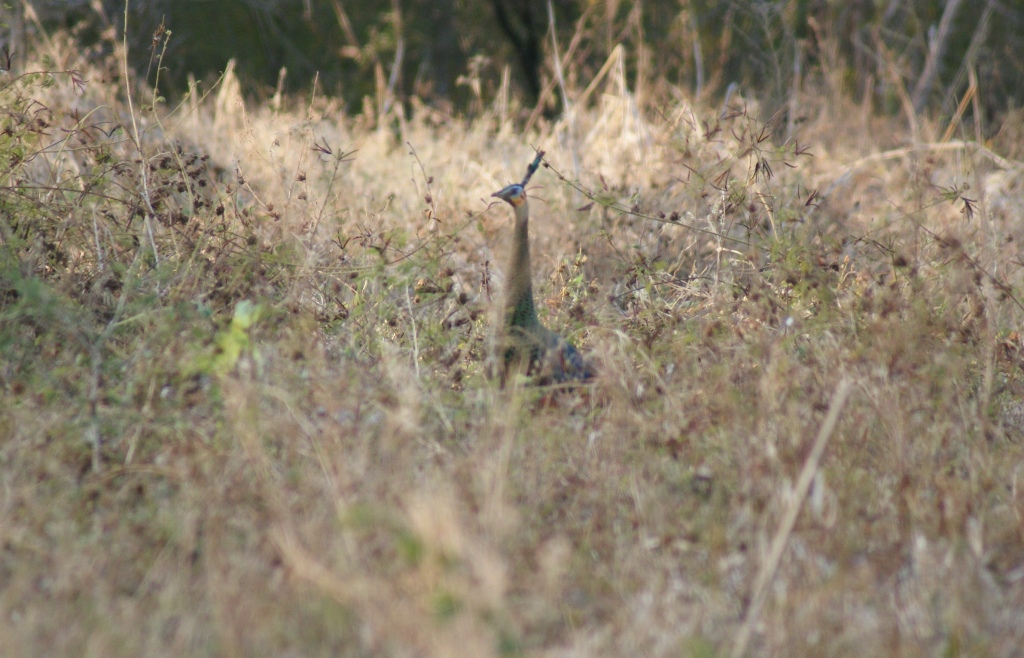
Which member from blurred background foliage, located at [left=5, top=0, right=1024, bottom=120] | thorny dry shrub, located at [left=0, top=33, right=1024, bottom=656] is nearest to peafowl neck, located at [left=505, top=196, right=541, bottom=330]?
thorny dry shrub, located at [left=0, top=33, right=1024, bottom=656]

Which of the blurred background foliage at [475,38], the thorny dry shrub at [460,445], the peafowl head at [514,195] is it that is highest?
the peafowl head at [514,195]

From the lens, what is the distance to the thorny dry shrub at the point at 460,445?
2.67 m

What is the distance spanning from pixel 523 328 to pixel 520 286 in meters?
0.17

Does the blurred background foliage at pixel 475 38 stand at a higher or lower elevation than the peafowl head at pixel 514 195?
lower

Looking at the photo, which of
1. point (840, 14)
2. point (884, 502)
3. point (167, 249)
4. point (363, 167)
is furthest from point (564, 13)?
point (884, 502)

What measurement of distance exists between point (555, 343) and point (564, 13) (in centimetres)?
1282

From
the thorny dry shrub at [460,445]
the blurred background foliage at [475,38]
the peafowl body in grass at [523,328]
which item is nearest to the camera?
the thorny dry shrub at [460,445]

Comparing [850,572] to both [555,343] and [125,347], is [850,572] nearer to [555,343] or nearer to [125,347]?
[555,343]

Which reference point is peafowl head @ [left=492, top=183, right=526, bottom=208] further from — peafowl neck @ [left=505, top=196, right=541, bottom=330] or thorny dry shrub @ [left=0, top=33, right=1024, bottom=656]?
thorny dry shrub @ [left=0, top=33, right=1024, bottom=656]

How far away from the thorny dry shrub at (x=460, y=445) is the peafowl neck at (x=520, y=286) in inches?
9.8

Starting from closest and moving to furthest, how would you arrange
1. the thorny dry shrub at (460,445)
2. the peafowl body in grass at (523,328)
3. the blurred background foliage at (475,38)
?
the thorny dry shrub at (460,445)
the peafowl body in grass at (523,328)
the blurred background foliage at (475,38)

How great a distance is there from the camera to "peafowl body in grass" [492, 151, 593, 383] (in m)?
4.11

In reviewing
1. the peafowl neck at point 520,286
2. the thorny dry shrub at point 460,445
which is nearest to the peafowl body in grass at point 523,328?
the peafowl neck at point 520,286

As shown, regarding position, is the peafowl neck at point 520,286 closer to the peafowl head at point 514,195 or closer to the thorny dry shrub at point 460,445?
the peafowl head at point 514,195
